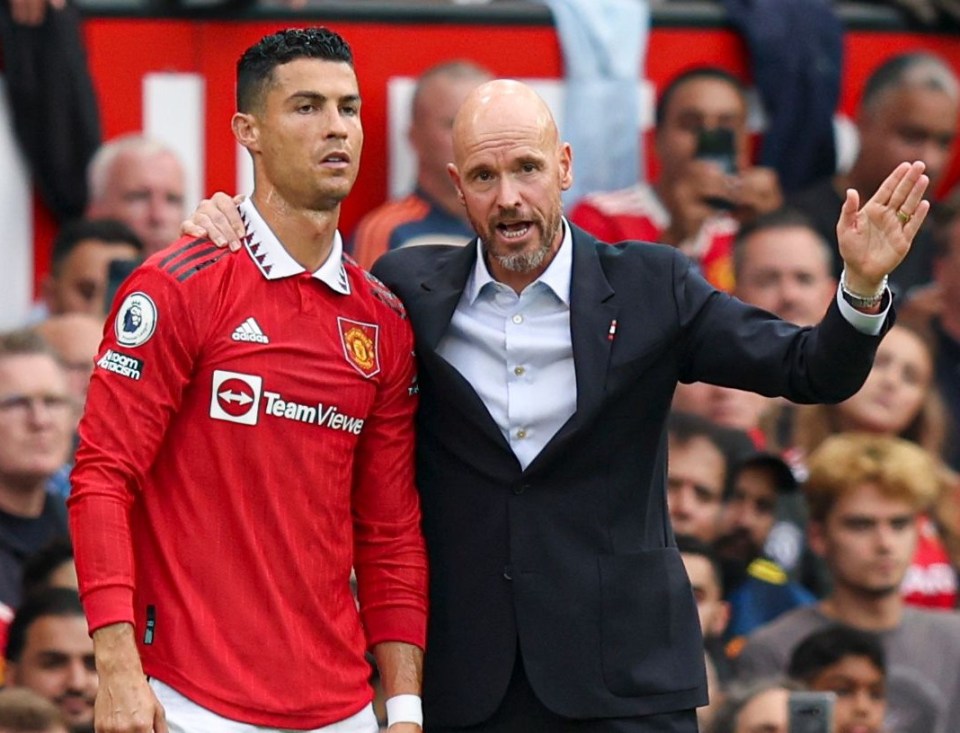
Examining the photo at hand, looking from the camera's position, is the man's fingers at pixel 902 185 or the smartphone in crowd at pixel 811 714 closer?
the man's fingers at pixel 902 185

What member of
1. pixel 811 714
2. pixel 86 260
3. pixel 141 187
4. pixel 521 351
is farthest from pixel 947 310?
pixel 521 351

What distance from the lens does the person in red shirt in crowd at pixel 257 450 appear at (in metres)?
4.36

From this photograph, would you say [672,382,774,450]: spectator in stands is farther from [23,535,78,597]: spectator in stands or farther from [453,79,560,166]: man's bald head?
[453,79,560,166]: man's bald head

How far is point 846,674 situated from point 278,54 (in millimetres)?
2913

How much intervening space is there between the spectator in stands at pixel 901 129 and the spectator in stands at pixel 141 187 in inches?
91.7

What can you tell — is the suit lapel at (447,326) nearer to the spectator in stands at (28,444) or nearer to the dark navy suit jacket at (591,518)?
the dark navy suit jacket at (591,518)

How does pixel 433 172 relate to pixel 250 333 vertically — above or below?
above

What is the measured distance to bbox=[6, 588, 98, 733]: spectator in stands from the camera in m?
5.98

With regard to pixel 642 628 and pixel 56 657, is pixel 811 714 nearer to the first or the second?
pixel 642 628

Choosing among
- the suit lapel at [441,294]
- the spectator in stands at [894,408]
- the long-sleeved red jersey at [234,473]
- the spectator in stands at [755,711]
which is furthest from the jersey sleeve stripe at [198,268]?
the spectator in stands at [894,408]

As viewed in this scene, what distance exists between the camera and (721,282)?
7.76 metres

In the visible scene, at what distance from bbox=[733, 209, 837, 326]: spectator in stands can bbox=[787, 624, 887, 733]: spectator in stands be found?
1364 millimetres

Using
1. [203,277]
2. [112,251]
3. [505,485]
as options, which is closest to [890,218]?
[505,485]

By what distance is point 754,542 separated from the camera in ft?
22.9
